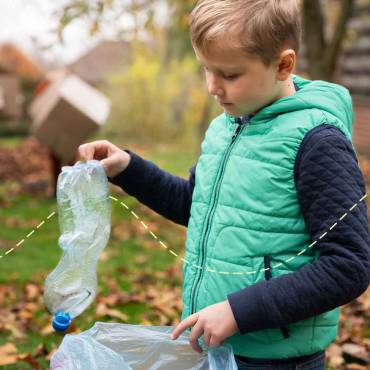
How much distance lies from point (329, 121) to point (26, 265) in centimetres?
374

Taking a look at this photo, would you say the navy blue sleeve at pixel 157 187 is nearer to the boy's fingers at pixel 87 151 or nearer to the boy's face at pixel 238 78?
the boy's fingers at pixel 87 151

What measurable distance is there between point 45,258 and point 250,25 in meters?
3.95

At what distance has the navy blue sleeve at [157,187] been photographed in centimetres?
206

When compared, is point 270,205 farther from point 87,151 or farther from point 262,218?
point 87,151

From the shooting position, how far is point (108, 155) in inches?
79.6

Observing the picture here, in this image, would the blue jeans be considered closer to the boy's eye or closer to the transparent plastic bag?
the transparent plastic bag

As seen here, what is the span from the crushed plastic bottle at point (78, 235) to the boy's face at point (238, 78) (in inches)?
18.3

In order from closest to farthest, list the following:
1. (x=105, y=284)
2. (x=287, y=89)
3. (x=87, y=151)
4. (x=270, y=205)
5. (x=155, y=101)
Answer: (x=270, y=205)
(x=287, y=89)
(x=87, y=151)
(x=105, y=284)
(x=155, y=101)

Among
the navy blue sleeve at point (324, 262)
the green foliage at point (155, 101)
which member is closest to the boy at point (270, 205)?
the navy blue sleeve at point (324, 262)

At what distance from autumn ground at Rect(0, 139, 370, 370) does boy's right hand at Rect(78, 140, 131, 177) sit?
1219mm

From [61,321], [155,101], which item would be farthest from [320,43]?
[155,101]

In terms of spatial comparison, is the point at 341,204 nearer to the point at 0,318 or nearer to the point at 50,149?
the point at 0,318

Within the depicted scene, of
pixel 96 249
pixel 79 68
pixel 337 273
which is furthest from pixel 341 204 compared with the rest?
pixel 79 68

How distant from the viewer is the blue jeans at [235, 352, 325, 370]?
1.72m
